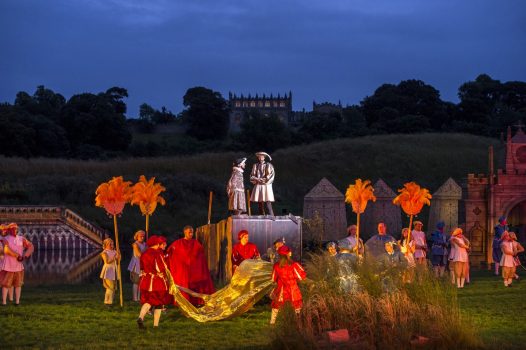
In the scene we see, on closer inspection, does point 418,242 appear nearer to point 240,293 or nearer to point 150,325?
point 240,293

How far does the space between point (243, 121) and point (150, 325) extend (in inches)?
2894

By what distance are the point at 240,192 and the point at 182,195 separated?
34940 mm

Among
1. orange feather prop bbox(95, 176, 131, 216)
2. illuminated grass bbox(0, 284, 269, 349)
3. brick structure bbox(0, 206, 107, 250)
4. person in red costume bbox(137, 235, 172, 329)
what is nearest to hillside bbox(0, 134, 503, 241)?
brick structure bbox(0, 206, 107, 250)

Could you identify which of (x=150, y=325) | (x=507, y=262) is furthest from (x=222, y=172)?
(x=150, y=325)

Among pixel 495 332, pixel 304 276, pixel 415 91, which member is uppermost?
pixel 415 91

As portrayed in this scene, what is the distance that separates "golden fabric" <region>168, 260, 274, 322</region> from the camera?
16.1 m

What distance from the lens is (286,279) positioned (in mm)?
14203

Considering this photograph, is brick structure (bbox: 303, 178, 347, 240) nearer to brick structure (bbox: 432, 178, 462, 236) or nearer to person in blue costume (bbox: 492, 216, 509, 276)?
brick structure (bbox: 432, 178, 462, 236)

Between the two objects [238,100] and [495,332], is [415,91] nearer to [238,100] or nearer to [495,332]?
[238,100]

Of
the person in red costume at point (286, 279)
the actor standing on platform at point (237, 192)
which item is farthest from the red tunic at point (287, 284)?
the actor standing on platform at point (237, 192)

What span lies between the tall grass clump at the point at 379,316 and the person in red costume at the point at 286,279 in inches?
43.2

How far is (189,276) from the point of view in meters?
17.1

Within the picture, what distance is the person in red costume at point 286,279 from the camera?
14.1 metres

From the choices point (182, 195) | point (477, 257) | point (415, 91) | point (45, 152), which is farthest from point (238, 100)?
point (477, 257)
